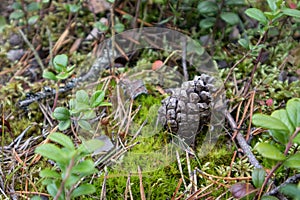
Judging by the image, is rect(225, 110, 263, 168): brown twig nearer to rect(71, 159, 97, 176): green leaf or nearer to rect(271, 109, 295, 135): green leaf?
rect(271, 109, 295, 135): green leaf

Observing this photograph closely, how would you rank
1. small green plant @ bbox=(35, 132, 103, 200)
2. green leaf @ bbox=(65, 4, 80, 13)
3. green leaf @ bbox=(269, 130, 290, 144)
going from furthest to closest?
green leaf @ bbox=(65, 4, 80, 13), green leaf @ bbox=(269, 130, 290, 144), small green plant @ bbox=(35, 132, 103, 200)

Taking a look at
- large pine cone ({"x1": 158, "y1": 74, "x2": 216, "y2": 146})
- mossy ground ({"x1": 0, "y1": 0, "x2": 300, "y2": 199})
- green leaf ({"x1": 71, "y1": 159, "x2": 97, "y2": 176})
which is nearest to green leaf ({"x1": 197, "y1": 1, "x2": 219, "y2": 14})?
mossy ground ({"x1": 0, "y1": 0, "x2": 300, "y2": 199})

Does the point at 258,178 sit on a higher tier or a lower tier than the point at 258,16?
lower

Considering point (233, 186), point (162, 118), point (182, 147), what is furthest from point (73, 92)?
point (233, 186)

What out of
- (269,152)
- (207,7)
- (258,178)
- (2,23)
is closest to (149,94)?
(207,7)

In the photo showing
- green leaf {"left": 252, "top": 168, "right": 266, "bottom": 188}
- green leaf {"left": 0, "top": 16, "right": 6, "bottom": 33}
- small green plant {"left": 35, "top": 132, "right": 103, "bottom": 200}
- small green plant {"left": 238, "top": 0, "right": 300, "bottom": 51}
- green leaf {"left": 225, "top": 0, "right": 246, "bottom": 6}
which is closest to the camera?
small green plant {"left": 35, "top": 132, "right": 103, "bottom": 200}

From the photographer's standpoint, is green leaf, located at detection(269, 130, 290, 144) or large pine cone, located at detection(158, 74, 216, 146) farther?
large pine cone, located at detection(158, 74, 216, 146)

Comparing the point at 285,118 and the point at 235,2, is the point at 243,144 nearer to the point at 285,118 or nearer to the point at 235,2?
the point at 285,118
